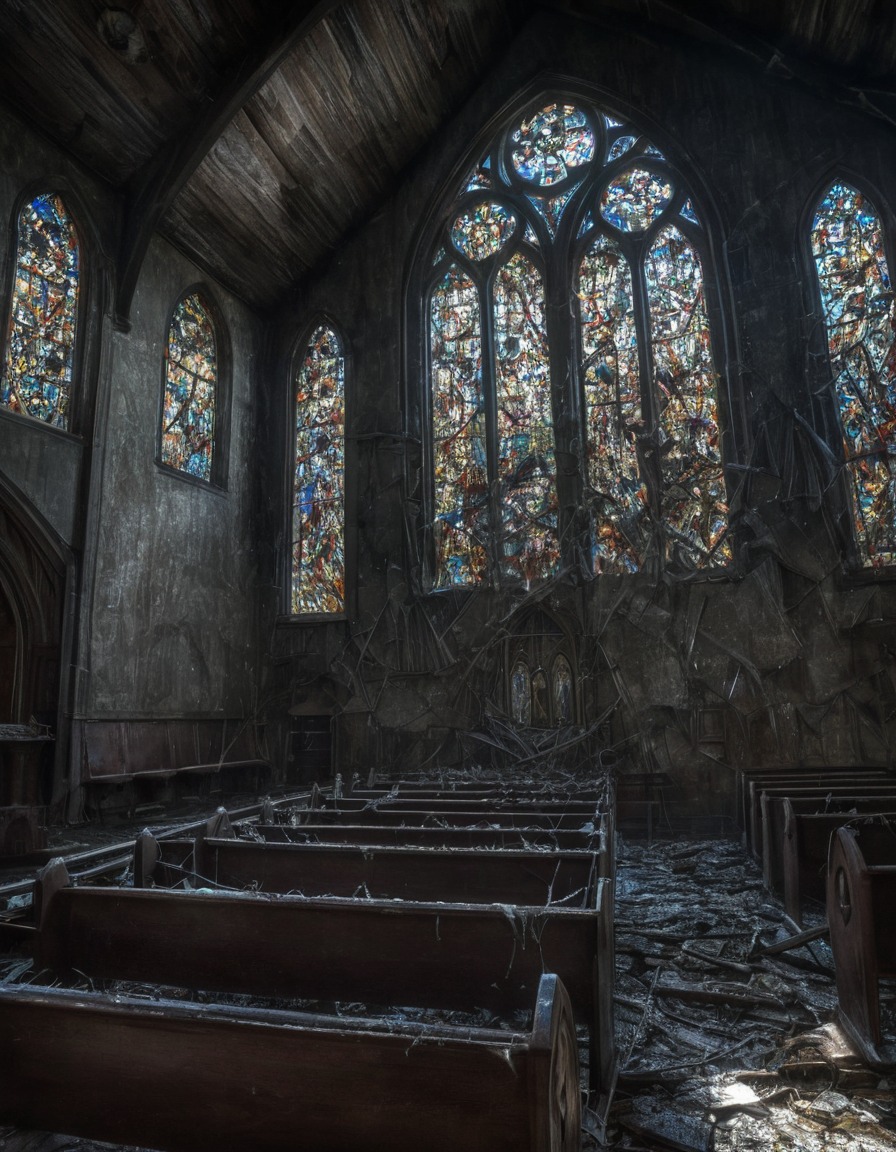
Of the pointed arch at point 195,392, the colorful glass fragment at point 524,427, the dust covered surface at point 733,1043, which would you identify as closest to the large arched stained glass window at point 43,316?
the pointed arch at point 195,392

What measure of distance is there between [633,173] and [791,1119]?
1115 centimetres

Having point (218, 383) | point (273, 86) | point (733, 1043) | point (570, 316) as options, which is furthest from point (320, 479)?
point (733, 1043)

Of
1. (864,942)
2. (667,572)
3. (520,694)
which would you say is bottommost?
(864,942)

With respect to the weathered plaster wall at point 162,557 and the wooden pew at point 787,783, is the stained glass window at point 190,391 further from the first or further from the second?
the wooden pew at point 787,783

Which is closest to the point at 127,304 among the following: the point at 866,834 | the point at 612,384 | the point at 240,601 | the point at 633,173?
the point at 240,601

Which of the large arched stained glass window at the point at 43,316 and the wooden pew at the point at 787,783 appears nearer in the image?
the wooden pew at the point at 787,783

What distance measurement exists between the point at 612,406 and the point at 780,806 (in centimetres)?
657

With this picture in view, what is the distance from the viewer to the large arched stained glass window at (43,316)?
788cm

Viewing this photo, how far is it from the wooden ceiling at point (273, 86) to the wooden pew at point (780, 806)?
27.7 ft

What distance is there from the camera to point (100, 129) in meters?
8.44

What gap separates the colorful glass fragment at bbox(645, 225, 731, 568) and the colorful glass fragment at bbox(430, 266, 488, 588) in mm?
2380

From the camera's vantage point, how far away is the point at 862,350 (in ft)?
29.6

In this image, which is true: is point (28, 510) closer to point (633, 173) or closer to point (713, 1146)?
point (713, 1146)

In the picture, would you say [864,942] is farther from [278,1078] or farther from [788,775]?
[788,775]
